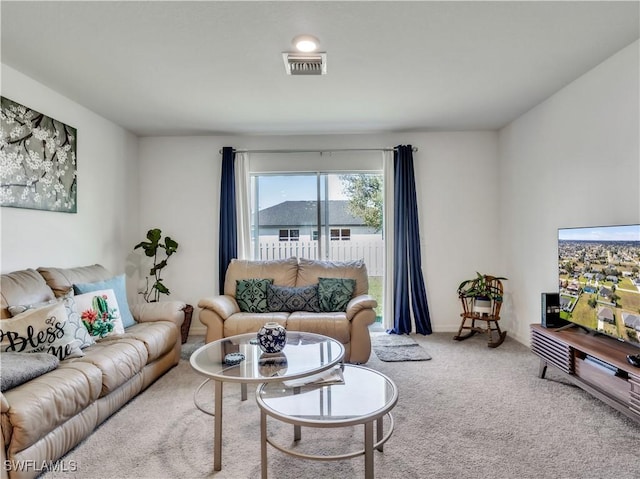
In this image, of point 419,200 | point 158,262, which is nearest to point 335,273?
point 419,200

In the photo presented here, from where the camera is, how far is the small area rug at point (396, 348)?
351 cm

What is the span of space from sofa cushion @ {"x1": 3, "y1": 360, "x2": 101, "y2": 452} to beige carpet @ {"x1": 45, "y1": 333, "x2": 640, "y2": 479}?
10.9 inches

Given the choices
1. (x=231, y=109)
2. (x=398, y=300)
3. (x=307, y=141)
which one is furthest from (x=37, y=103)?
(x=398, y=300)

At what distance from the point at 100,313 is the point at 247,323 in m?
1.20

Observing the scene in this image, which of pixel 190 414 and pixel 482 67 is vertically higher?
pixel 482 67

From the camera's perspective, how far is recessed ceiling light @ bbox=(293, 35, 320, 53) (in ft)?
7.59

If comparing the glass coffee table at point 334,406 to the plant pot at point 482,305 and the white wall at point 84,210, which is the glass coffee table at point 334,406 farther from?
the white wall at point 84,210

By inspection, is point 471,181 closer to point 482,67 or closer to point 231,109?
point 482,67

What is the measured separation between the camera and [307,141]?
180 inches

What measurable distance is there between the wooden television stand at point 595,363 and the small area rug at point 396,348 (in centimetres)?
107

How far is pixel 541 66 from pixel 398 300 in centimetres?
278

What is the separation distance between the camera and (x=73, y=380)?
77.2 inches

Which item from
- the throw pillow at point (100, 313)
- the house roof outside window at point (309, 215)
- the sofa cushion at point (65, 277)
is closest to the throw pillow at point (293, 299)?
the house roof outside window at point (309, 215)
